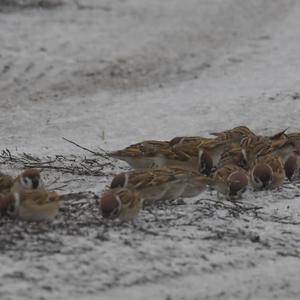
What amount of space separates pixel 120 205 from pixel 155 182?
0.79m

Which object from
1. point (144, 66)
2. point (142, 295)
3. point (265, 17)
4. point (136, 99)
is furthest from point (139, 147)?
point (265, 17)

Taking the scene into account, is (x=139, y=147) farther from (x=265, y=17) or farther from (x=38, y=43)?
(x=265, y=17)

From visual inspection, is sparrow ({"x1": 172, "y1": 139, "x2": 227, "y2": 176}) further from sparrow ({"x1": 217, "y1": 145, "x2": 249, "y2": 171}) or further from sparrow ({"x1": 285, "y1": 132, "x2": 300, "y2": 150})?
sparrow ({"x1": 285, "y1": 132, "x2": 300, "y2": 150})

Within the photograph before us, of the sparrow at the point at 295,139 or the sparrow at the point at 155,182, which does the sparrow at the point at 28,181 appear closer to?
the sparrow at the point at 155,182

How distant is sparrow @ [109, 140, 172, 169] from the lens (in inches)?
381

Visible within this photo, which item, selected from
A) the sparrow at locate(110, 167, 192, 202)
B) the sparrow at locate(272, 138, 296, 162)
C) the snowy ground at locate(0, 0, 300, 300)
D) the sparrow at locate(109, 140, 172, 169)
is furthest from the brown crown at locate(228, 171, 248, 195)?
the sparrow at locate(272, 138, 296, 162)

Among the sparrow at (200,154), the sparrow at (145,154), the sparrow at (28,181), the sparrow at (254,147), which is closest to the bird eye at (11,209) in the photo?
the sparrow at (28,181)

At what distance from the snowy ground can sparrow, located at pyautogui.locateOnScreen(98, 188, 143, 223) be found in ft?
0.45

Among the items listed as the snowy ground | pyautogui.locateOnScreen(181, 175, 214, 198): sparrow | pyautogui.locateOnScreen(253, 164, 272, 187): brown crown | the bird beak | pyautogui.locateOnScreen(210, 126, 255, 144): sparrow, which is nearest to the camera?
the snowy ground

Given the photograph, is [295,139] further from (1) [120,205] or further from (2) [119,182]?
(1) [120,205]

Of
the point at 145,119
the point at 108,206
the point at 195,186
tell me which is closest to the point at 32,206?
the point at 108,206

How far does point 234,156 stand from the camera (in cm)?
972

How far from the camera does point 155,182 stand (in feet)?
27.5

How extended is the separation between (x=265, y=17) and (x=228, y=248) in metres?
13.3
